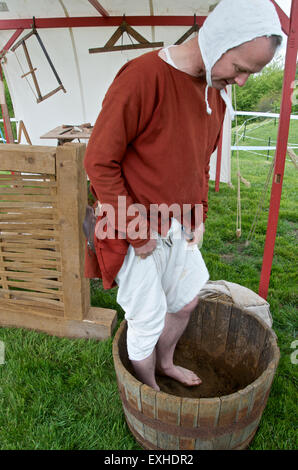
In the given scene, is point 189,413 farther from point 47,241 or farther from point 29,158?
point 29,158

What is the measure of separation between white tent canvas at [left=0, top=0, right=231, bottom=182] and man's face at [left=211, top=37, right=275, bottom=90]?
397cm

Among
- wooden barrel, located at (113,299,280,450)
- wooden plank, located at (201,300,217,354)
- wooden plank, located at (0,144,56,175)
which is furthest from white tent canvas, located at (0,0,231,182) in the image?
wooden barrel, located at (113,299,280,450)

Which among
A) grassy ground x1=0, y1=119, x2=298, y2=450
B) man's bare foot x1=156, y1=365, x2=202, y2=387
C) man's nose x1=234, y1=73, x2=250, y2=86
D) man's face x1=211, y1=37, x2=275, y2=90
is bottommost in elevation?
grassy ground x1=0, y1=119, x2=298, y2=450

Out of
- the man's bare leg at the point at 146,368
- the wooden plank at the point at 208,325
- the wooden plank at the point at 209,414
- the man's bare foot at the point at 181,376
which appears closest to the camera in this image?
the wooden plank at the point at 209,414

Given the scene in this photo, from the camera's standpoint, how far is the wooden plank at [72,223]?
6.70 ft

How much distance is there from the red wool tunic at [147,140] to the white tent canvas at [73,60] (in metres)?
3.95

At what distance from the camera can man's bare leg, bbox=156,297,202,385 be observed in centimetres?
188

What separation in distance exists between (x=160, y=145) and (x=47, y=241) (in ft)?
4.14

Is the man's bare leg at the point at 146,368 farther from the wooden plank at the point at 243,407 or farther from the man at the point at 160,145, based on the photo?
the wooden plank at the point at 243,407

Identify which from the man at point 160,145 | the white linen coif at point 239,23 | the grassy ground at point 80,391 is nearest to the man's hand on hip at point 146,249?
the man at point 160,145

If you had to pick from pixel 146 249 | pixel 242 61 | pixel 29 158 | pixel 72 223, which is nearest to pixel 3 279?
pixel 72 223

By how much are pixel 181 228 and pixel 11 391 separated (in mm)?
1371

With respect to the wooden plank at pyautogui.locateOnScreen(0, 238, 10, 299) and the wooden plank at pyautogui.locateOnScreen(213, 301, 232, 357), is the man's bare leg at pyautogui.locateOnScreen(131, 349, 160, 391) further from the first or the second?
the wooden plank at pyautogui.locateOnScreen(0, 238, 10, 299)
